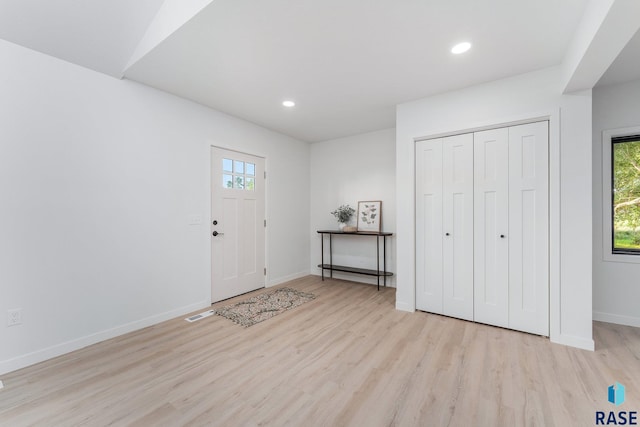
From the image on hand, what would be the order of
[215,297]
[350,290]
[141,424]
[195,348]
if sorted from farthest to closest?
[350,290] < [215,297] < [195,348] < [141,424]

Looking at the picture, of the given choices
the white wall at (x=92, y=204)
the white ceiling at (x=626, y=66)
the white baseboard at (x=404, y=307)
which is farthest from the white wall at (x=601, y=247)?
the white wall at (x=92, y=204)

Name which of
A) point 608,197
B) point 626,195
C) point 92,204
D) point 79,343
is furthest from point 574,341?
point 92,204

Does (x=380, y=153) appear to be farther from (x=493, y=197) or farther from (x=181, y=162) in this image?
(x=181, y=162)

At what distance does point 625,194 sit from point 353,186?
3.29m

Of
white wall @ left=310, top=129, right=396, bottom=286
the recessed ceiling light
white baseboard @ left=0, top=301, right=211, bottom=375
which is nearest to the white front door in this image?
white baseboard @ left=0, top=301, right=211, bottom=375

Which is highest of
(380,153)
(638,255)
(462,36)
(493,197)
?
(462,36)

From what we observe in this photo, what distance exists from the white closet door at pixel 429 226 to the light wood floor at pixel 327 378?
37 cm

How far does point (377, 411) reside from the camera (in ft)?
5.30

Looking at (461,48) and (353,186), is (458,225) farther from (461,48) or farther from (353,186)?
(353,186)

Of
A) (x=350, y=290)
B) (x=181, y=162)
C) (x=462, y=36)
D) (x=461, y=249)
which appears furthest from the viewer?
(x=350, y=290)

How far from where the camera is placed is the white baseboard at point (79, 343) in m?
2.05

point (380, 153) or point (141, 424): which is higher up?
point (380, 153)

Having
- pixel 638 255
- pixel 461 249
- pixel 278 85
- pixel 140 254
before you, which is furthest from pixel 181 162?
pixel 638 255

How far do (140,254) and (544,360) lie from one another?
3788mm
